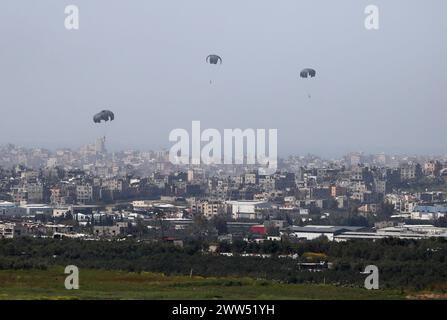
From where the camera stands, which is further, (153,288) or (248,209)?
(248,209)

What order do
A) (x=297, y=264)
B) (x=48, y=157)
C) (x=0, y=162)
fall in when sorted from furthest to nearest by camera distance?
1. (x=48, y=157)
2. (x=0, y=162)
3. (x=297, y=264)

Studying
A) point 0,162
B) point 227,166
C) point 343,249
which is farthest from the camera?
point 0,162

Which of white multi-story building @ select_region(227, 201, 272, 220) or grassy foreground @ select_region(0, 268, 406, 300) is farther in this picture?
white multi-story building @ select_region(227, 201, 272, 220)

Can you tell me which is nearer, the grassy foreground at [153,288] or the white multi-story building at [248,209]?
the grassy foreground at [153,288]
